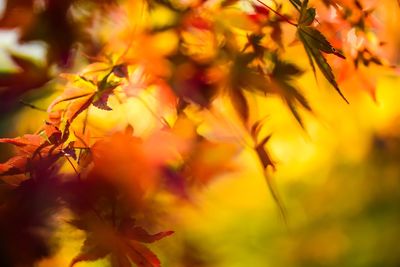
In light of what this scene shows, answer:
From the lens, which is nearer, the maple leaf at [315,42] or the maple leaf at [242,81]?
→ the maple leaf at [315,42]

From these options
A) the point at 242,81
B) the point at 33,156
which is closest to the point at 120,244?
the point at 33,156

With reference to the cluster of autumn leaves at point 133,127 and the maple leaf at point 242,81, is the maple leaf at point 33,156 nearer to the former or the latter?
the cluster of autumn leaves at point 133,127

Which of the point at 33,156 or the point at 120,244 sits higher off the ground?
the point at 33,156

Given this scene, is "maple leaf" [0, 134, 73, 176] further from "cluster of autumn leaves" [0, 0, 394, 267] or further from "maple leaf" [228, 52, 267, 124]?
"maple leaf" [228, 52, 267, 124]

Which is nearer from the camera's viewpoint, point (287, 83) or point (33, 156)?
point (33, 156)

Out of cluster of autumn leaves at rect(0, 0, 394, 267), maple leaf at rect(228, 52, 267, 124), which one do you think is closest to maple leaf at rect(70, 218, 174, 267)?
cluster of autumn leaves at rect(0, 0, 394, 267)

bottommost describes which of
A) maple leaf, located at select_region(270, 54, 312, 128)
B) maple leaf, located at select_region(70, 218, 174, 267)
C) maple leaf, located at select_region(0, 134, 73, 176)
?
maple leaf, located at select_region(70, 218, 174, 267)

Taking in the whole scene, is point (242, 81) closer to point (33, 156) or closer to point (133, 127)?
point (133, 127)

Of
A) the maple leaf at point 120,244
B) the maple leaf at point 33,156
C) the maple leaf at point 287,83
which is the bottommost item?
the maple leaf at point 120,244

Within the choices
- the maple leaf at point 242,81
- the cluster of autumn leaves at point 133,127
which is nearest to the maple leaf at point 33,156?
the cluster of autumn leaves at point 133,127
